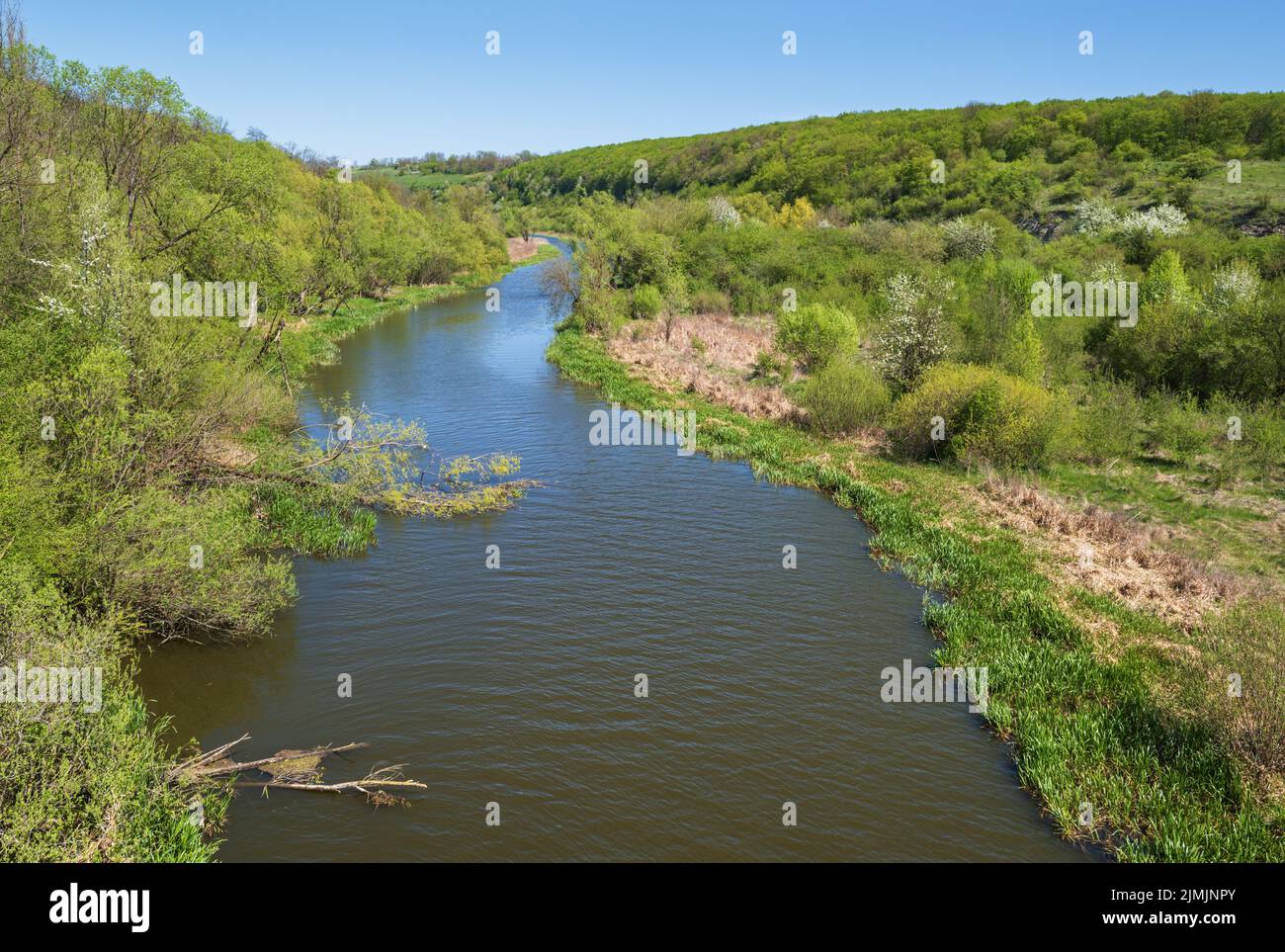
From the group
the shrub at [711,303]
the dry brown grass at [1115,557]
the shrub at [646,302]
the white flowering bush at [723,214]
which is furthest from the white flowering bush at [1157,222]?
the dry brown grass at [1115,557]

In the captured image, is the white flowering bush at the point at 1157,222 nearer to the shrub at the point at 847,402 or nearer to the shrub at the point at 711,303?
the shrub at the point at 711,303

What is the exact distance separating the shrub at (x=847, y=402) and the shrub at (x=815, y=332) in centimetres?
600

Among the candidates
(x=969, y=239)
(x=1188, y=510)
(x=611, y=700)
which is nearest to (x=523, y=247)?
(x=969, y=239)

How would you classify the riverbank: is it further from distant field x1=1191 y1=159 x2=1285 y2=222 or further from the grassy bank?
distant field x1=1191 y1=159 x2=1285 y2=222

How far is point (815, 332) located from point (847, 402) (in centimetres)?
793

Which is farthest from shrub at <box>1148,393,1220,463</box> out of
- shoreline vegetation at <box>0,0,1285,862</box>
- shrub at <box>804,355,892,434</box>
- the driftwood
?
the driftwood

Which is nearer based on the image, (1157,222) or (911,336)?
(911,336)

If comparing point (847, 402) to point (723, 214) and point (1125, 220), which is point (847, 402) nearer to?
point (1125, 220)

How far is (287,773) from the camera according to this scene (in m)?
10.1

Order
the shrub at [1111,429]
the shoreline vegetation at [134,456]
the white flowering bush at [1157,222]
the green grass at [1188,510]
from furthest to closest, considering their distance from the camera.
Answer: the white flowering bush at [1157,222] → the shrub at [1111,429] → the green grass at [1188,510] → the shoreline vegetation at [134,456]

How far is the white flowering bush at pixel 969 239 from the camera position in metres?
52.6

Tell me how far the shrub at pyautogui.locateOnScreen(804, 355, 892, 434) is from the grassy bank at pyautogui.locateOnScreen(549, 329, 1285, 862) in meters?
7.28

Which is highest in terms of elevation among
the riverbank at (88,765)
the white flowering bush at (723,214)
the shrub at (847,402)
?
the white flowering bush at (723,214)
